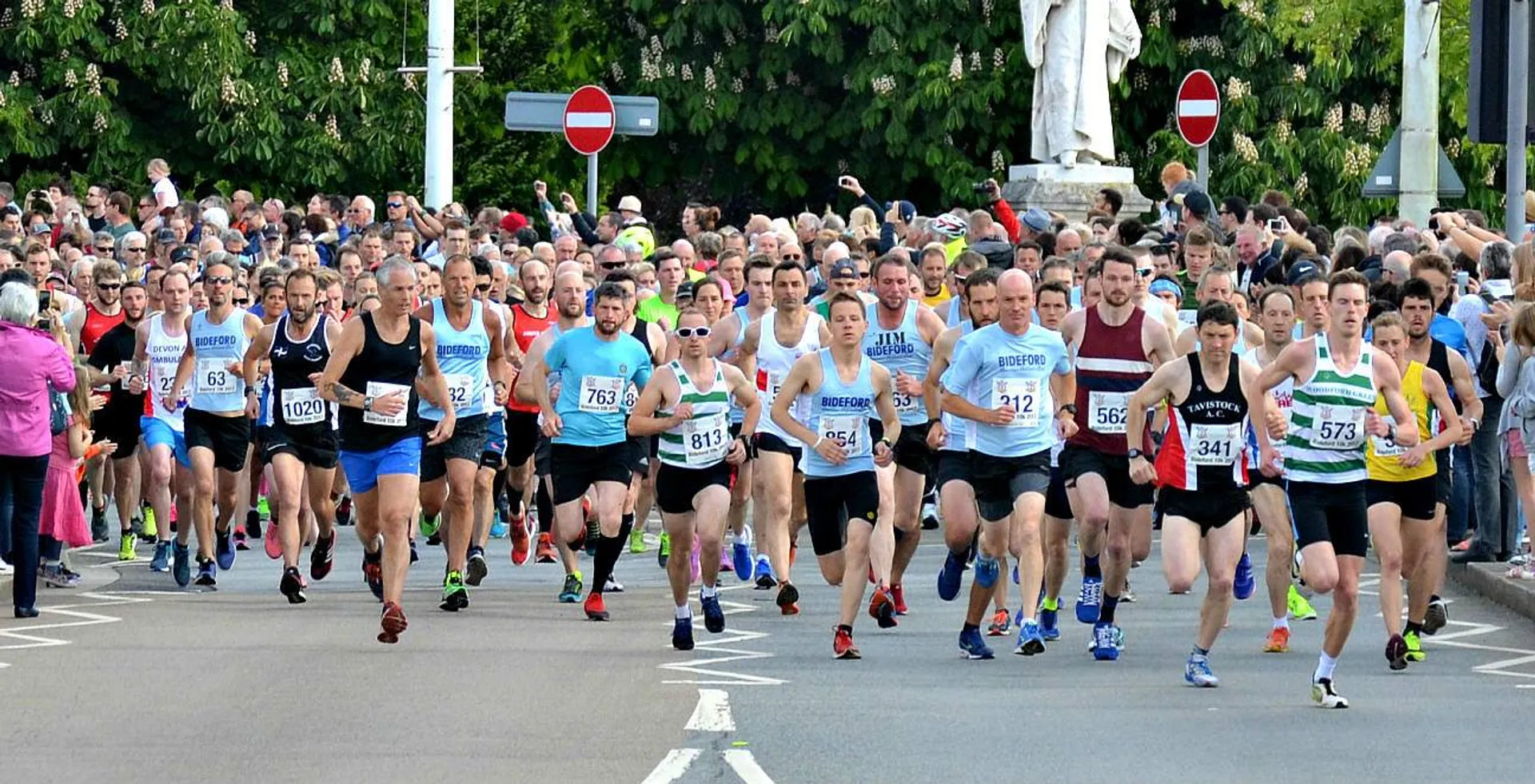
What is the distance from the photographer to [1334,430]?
44.5 feet

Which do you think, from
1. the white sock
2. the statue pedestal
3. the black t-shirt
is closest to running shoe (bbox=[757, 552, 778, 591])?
the black t-shirt

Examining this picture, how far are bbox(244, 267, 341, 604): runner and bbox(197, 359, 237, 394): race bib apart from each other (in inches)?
42.4

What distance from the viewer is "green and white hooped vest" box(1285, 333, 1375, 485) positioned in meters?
13.5

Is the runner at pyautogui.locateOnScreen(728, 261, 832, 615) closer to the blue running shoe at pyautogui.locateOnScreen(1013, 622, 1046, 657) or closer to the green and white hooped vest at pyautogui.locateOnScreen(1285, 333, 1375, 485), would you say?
the blue running shoe at pyautogui.locateOnScreen(1013, 622, 1046, 657)

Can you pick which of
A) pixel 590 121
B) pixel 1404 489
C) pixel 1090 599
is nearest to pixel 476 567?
pixel 1090 599

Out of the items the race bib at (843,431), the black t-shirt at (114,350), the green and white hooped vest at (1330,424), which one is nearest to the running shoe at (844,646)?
the race bib at (843,431)

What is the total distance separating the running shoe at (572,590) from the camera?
17.2 metres

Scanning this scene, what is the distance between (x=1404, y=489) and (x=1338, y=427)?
915 millimetres

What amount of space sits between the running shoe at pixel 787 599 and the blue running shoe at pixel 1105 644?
2.04 m

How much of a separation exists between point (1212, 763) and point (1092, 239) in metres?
10.6

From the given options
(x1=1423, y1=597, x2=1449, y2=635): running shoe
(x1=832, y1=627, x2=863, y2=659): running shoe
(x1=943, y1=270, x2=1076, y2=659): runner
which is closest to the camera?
(x1=832, y1=627, x2=863, y2=659): running shoe

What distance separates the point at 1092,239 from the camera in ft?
71.3

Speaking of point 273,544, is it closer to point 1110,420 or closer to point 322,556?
point 322,556

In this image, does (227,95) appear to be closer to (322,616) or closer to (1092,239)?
(1092,239)
